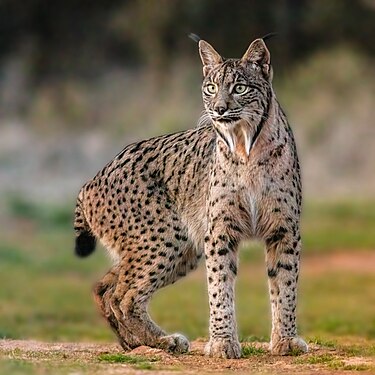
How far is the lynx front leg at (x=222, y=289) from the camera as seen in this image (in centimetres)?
903

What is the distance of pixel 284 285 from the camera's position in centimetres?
923

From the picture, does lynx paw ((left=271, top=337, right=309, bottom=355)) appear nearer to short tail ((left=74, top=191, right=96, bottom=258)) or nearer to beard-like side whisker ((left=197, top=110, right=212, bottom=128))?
beard-like side whisker ((left=197, top=110, right=212, bottom=128))

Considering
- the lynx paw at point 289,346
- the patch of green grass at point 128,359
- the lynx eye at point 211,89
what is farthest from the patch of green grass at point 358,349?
the lynx eye at point 211,89

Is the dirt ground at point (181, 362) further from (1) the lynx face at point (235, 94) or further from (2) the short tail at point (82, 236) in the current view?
(1) the lynx face at point (235, 94)

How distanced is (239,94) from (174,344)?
1970mm

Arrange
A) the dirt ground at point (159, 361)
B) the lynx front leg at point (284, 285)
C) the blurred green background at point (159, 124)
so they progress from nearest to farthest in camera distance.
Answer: the dirt ground at point (159, 361) → the lynx front leg at point (284, 285) → the blurred green background at point (159, 124)

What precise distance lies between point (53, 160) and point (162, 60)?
5478 mm

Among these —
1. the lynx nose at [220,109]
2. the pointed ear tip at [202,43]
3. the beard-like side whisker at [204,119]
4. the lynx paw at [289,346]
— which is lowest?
the lynx paw at [289,346]

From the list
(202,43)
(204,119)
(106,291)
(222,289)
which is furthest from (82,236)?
(202,43)

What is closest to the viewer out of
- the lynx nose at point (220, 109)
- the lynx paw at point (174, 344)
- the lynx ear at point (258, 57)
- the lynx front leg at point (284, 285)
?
the lynx nose at point (220, 109)

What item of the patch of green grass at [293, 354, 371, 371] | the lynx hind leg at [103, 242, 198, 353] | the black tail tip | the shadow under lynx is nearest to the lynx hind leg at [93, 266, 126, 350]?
the shadow under lynx

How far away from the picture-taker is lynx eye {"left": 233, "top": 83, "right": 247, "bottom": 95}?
890 cm

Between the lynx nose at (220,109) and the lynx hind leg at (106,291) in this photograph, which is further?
the lynx hind leg at (106,291)

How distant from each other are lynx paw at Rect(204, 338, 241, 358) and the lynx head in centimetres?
139
